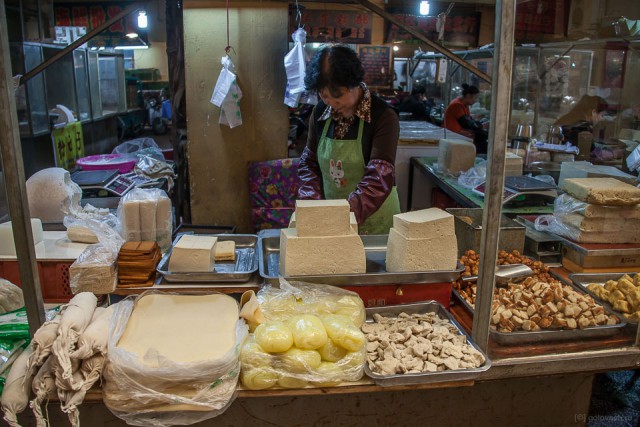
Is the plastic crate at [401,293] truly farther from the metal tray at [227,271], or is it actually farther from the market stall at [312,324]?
the metal tray at [227,271]

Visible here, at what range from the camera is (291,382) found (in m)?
1.69

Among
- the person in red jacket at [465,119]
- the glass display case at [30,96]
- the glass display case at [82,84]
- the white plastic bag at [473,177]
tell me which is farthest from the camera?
the glass display case at [82,84]

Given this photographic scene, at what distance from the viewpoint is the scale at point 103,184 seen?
4125 mm

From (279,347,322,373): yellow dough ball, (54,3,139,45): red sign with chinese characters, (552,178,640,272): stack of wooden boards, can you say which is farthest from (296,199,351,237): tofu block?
(54,3,139,45): red sign with chinese characters

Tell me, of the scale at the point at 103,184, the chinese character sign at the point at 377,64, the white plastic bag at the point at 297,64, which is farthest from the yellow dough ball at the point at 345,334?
the chinese character sign at the point at 377,64

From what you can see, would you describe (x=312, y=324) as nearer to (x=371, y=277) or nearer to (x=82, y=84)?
(x=371, y=277)

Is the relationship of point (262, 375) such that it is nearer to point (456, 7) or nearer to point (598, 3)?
point (598, 3)

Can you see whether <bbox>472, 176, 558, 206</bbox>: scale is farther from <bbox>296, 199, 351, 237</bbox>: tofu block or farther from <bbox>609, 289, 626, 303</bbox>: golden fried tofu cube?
<bbox>296, 199, 351, 237</bbox>: tofu block

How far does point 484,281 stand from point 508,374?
0.37 meters

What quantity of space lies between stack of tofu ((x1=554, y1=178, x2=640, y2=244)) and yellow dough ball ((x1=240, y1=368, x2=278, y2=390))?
1.93 m

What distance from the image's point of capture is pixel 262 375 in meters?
1.68

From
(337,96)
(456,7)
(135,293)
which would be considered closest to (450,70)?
(456,7)

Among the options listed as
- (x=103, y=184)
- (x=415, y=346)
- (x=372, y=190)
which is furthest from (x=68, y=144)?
(x=415, y=346)

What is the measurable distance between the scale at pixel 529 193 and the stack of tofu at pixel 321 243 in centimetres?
202
